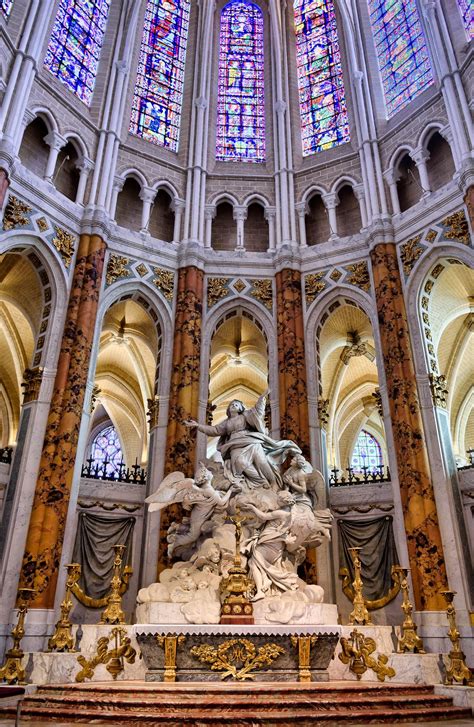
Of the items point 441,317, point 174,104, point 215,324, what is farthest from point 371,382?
point 174,104

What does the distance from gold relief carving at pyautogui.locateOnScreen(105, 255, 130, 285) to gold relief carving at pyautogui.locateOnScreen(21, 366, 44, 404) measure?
3631mm

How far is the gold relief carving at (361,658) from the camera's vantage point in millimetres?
→ 9914

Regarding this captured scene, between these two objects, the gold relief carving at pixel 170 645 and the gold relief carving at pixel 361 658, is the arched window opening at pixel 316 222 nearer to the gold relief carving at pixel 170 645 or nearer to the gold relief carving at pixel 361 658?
the gold relief carving at pixel 361 658

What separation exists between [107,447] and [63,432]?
1600 cm

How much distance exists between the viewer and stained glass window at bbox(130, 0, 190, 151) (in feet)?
67.8

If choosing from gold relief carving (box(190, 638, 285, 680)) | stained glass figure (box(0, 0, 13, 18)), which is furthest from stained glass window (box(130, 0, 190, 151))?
gold relief carving (box(190, 638, 285, 680))

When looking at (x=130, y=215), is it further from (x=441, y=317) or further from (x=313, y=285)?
(x=441, y=317)

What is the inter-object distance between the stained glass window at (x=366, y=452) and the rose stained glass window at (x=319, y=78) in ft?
48.3

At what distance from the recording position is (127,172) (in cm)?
1892

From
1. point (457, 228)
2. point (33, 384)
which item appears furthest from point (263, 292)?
point (33, 384)

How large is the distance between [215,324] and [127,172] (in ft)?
18.7

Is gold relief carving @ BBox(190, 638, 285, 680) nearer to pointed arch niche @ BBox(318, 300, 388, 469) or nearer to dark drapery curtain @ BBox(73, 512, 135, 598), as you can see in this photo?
dark drapery curtain @ BBox(73, 512, 135, 598)

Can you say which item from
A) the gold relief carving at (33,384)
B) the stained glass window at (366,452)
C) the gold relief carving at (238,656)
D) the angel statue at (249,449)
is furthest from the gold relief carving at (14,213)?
the stained glass window at (366,452)

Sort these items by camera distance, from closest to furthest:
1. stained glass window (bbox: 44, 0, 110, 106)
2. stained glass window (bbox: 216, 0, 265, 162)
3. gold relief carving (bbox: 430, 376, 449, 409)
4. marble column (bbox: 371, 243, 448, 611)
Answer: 1. marble column (bbox: 371, 243, 448, 611)
2. gold relief carving (bbox: 430, 376, 449, 409)
3. stained glass window (bbox: 44, 0, 110, 106)
4. stained glass window (bbox: 216, 0, 265, 162)
